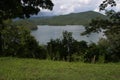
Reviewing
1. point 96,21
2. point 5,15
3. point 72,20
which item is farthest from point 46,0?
point 72,20

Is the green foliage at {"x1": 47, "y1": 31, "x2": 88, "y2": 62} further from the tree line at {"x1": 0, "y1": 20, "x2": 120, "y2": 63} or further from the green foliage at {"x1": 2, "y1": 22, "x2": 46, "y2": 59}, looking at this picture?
the green foliage at {"x1": 2, "y1": 22, "x2": 46, "y2": 59}

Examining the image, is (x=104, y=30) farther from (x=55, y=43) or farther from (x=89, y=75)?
(x=55, y=43)

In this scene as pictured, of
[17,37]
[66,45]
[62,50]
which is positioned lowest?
[62,50]

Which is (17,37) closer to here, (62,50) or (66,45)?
(66,45)

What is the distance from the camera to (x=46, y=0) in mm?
17984

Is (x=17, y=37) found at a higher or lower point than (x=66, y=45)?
higher

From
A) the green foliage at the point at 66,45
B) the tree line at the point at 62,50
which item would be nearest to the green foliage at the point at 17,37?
the tree line at the point at 62,50

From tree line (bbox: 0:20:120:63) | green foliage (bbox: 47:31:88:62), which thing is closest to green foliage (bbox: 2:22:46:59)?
tree line (bbox: 0:20:120:63)

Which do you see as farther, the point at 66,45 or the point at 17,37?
the point at 17,37

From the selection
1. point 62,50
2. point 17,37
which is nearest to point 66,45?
point 62,50

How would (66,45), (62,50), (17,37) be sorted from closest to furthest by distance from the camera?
(62,50), (66,45), (17,37)

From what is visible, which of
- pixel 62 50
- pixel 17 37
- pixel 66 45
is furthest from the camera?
pixel 17 37

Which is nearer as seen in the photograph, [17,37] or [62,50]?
[62,50]

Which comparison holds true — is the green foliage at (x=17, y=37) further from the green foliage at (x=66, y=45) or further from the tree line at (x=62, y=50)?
the green foliage at (x=66, y=45)
